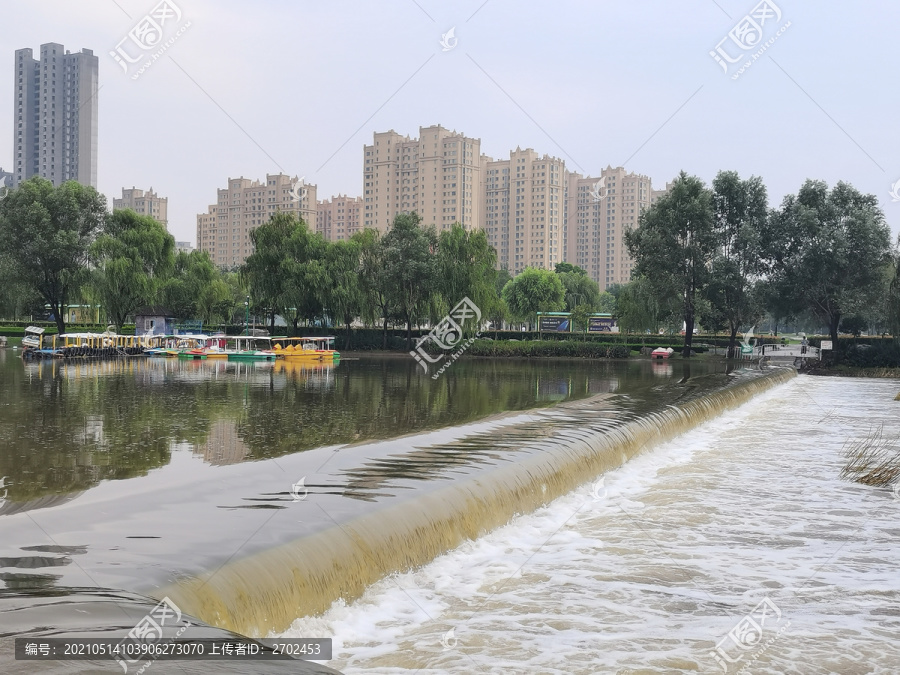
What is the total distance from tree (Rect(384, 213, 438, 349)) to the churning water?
39204mm

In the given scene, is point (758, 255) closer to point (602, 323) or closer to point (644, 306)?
point (644, 306)

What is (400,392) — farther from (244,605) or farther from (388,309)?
(388,309)

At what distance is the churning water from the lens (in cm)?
515

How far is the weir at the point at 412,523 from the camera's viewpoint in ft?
16.4

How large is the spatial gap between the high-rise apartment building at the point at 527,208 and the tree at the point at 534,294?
35.7 m

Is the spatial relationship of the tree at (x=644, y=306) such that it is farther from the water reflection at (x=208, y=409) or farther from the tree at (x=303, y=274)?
the tree at (x=303, y=274)

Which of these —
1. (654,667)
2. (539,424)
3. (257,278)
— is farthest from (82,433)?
(257,278)

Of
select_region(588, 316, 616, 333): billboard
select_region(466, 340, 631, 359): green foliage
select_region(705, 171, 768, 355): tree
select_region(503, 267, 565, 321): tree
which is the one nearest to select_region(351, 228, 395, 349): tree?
select_region(466, 340, 631, 359): green foliage

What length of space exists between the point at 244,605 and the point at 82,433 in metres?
9.66

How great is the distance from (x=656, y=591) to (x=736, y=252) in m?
43.8

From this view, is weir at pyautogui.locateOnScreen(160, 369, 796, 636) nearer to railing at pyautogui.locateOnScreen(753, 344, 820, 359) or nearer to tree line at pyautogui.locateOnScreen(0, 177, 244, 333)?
railing at pyautogui.locateOnScreen(753, 344, 820, 359)

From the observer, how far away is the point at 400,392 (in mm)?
24516

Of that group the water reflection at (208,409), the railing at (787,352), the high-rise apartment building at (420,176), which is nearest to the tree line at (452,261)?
the railing at (787,352)

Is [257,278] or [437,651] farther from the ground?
[257,278]
